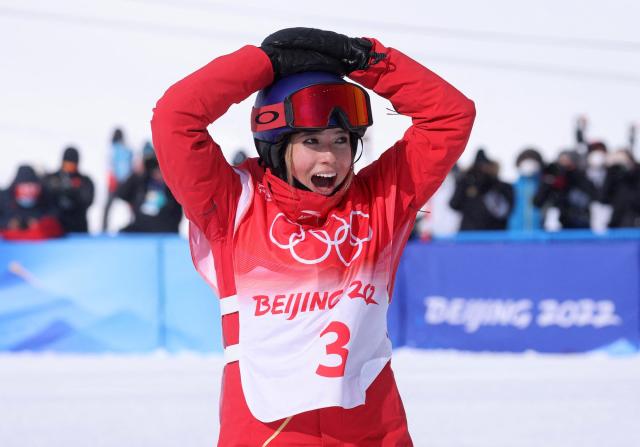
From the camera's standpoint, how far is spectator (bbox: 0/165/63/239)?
9438mm

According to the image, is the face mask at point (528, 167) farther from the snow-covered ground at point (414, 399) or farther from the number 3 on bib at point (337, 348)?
the number 3 on bib at point (337, 348)

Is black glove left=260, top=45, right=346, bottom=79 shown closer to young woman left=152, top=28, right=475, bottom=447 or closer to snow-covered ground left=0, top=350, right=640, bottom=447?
young woman left=152, top=28, right=475, bottom=447

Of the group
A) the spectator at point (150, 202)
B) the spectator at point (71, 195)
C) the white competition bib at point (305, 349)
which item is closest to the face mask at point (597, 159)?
the spectator at point (150, 202)

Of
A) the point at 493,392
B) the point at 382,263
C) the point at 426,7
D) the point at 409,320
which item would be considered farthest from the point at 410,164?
the point at 426,7

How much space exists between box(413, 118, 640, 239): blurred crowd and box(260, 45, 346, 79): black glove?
6297 mm

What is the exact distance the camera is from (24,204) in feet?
31.7

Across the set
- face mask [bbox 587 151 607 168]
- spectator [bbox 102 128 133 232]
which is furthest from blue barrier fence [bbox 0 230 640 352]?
spectator [bbox 102 128 133 232]

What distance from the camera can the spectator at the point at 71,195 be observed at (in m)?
9.99

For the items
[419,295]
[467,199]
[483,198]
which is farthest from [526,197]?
[419,295]

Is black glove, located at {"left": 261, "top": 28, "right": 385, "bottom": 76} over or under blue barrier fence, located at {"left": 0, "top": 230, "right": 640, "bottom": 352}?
over

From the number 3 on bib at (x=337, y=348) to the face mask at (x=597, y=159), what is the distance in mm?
8267

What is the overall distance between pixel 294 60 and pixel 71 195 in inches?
300

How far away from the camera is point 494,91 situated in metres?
22.5

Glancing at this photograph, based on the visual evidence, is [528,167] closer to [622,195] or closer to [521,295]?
[622,195]
